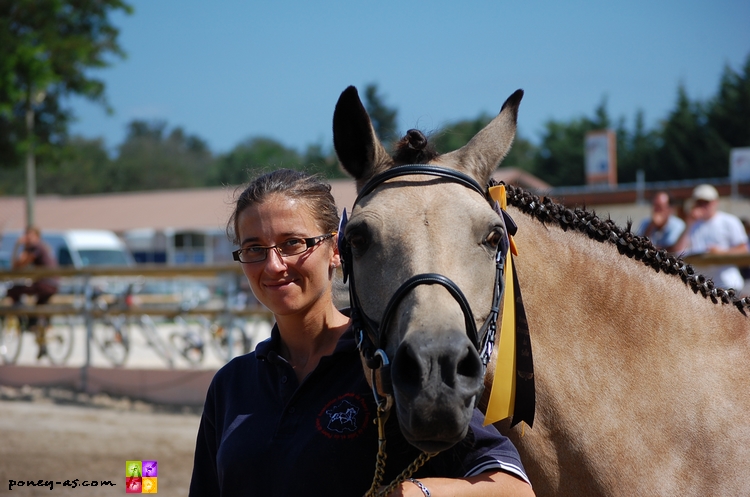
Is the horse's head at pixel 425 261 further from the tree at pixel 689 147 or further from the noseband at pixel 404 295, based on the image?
the tree at pixel 689 147

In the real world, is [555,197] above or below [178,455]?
above

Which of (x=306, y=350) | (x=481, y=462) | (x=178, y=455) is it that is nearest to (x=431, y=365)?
(x=481, y=462)

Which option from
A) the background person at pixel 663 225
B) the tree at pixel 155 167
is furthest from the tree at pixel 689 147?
the tree at pixel 155 167

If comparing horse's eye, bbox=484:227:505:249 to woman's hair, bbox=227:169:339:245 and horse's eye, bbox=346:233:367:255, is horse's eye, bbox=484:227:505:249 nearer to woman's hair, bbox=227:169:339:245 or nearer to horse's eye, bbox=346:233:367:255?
horse's eye, bbox=346:233:367:255

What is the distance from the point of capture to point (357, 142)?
2.37m

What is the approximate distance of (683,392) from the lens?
251 cm

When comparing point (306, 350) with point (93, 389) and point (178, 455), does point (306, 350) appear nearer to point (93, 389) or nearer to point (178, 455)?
point (178, 455)

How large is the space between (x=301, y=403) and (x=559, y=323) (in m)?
0.94

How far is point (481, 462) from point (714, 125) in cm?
4605

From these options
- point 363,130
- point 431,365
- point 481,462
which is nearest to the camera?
point 431,365

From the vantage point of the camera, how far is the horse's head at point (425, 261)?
181 centimetres

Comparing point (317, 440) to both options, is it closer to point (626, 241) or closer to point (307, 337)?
point (307, 337)

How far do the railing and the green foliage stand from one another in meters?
6.26

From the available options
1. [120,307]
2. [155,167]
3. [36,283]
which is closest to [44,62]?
[36,283]
